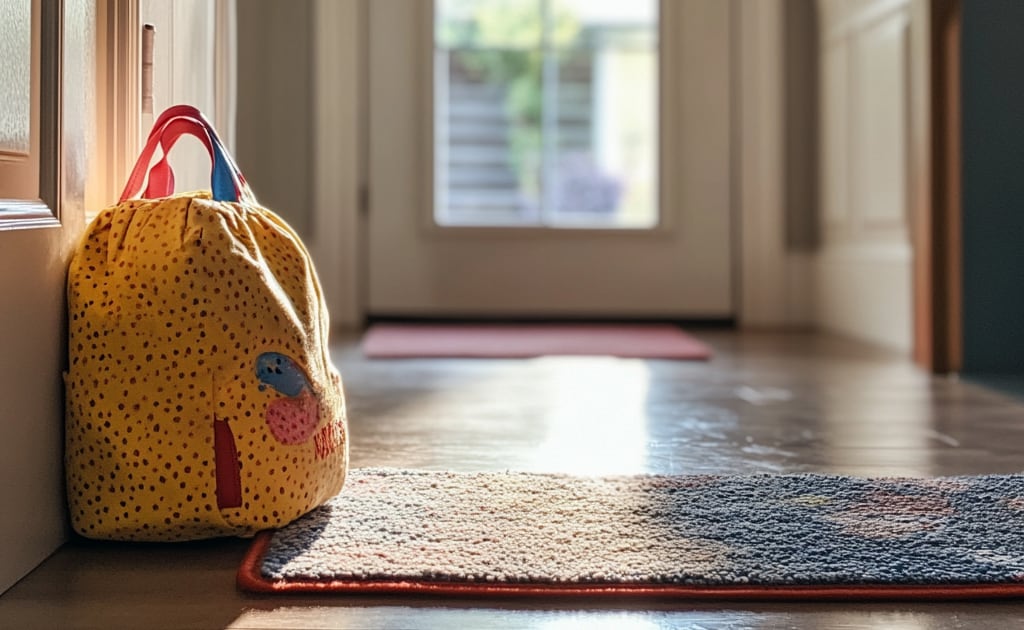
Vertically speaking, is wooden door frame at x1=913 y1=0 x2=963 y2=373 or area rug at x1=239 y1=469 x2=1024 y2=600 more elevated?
wooden door frame at x1=913 y1=0 x2=963 y2=373

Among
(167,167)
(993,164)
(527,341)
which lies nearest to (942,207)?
(993,164)

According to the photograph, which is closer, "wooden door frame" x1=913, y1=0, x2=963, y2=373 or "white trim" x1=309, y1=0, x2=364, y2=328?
"wooden door frame" x1=913, y1=0, x2=963, y2=373

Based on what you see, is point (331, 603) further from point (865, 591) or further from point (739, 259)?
point (739, 259)

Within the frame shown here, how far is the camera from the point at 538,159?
328cm

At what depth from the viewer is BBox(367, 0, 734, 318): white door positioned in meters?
3.22

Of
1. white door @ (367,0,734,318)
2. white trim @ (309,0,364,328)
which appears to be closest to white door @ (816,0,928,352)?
white door @ (367,0,734,318)

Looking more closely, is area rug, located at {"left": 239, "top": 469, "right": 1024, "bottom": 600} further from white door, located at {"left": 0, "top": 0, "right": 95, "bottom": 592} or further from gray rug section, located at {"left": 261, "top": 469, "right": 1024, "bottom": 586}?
white door, located at {"left": 0, "top": 0, "right": 95, "bottom": 592}

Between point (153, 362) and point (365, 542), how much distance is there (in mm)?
210

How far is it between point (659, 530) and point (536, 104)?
2450 millimetres

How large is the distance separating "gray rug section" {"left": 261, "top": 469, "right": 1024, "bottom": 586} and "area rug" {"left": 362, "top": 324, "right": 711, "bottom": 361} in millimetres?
1271

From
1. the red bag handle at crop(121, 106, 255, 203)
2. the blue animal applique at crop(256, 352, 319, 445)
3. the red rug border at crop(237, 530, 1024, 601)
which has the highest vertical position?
the red bag handle at crop(121, 106, 255, 203)

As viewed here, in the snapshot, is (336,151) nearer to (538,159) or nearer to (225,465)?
(538,159)

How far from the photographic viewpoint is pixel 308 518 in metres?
0.96

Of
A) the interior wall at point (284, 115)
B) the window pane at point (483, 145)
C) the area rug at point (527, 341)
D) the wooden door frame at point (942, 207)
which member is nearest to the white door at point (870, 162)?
the wooden door frame at point (942, 207)
